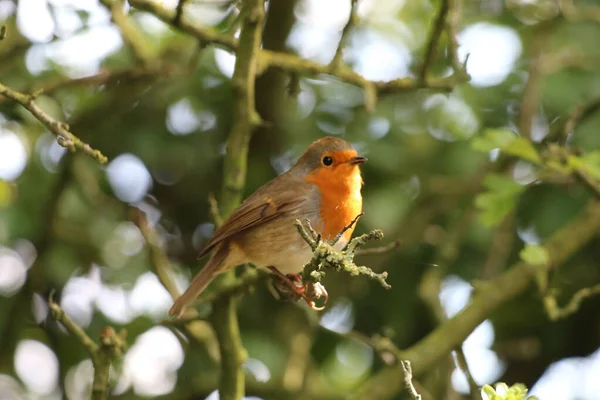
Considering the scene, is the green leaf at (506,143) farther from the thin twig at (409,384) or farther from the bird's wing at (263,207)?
the thin twig at (409,384)

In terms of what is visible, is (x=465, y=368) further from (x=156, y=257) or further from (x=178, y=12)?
(x=178, y=12)

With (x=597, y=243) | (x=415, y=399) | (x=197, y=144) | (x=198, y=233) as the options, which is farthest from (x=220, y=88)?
(x=415, y=399)

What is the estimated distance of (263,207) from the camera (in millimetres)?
4605

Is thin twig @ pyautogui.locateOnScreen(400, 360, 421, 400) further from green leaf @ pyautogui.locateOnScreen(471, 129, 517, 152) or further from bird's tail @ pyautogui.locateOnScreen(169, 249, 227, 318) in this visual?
green leaf @ pyautogui.locateOnScreen(471, 129, 517, 152)

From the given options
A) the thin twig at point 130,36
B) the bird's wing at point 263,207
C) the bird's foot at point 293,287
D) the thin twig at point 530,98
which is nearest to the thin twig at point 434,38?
the bird's wing at point 263,207

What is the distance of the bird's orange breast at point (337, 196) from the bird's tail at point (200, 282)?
51 cm

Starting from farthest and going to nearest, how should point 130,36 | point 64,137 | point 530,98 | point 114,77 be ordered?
point 530,98
point 130,36
point 114,77
point 64,137

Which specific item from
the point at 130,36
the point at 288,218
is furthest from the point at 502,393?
the point at 130,36

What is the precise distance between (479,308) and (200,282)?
4.82ft

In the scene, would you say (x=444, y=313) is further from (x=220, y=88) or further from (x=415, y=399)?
(x=415, y=399)

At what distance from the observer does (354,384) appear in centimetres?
585

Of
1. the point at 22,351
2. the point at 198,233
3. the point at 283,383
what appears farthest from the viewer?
the point at 198,233

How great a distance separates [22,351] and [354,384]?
2.06 metres

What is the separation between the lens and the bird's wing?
14.3ft
